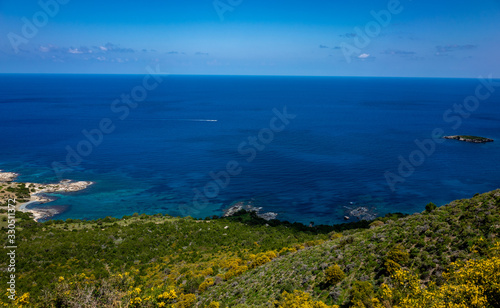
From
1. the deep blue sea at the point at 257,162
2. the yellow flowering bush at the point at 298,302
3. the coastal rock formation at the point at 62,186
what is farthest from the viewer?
the coastal rock formation at the point at 62,186

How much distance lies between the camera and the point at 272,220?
59.2 meters

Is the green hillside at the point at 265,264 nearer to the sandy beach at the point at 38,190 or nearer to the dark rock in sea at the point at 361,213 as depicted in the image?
the dark rock in sea at the point at 361,213

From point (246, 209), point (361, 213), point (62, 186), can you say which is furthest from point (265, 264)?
point (62, 186)

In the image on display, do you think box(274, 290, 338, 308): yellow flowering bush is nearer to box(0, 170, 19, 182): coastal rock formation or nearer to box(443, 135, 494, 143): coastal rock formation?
box(0, 170, 19, 182): coastal rock formation

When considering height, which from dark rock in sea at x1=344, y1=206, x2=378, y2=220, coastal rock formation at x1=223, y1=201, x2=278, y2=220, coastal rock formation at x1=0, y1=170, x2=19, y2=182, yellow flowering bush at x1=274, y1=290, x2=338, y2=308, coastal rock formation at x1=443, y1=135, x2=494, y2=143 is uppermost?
coastal rock formation at x1=443, y1=135, x2=494, y2=143

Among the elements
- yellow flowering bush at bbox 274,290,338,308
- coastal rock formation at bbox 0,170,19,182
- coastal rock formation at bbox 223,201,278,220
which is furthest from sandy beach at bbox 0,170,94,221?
yellow flowering bush at bbox 274,290,338,308

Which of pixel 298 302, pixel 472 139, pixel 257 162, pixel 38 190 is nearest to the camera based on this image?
pixel 298 302

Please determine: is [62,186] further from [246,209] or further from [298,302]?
[298,302]

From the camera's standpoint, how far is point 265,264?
34.1m

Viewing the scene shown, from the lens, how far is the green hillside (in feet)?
68.3

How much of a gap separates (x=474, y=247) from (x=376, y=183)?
59.8 metres

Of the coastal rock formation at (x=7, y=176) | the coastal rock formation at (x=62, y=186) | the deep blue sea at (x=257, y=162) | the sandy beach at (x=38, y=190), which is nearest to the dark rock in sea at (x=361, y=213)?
the deep blue sea at (x=257, y=162)

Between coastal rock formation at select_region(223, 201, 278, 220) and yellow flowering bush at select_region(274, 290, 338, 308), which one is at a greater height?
yellow flowering bush at select_region(274, 290, 338, 308)

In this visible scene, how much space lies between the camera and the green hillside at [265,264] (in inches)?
820
